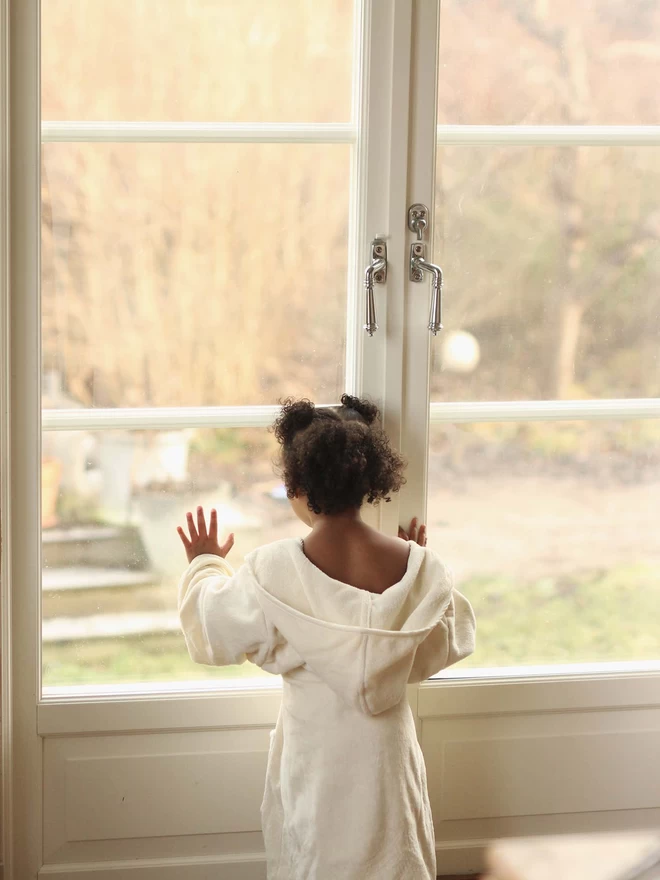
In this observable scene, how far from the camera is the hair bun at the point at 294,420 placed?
1.64m

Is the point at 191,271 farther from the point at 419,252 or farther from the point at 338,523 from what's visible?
the point at 338,523

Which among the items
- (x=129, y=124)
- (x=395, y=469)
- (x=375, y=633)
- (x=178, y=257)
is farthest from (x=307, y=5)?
(x=375, y=633)

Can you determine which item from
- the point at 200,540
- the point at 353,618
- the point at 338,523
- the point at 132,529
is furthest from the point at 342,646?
the point at 132,529

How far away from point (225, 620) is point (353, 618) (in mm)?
226

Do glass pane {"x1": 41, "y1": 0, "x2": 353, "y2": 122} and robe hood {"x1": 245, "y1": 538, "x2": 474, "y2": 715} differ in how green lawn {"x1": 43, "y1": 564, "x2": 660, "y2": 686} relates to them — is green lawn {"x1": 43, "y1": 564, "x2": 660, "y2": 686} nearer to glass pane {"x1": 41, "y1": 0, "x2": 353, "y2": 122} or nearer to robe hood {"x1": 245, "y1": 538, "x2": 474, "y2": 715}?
robe hood {"x1": 245, "y1": 538, "x2": 474, "y2": 715}

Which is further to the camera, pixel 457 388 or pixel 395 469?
pixel 457 388

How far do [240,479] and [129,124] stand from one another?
0.70 metres

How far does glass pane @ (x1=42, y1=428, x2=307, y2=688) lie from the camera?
1818mm

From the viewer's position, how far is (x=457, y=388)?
1.89m

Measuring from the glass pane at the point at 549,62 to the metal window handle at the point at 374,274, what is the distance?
285 mm

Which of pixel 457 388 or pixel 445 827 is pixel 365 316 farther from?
pixel 445 827

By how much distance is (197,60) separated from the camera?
1745mm

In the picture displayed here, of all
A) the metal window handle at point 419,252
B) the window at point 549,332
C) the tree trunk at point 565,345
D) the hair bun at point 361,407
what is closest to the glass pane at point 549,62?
the window at point 549,332

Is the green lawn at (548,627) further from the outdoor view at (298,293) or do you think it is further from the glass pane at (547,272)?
the glass pane at (547,272)
